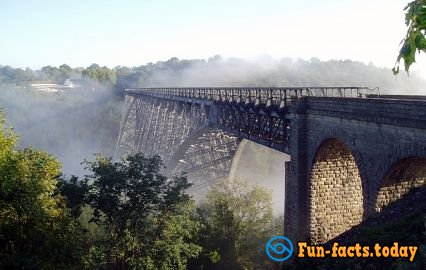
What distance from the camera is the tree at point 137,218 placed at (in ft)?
43.0

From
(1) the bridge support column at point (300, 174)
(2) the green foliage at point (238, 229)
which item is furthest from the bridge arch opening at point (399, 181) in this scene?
(2) the green foliage at point (238, 229)

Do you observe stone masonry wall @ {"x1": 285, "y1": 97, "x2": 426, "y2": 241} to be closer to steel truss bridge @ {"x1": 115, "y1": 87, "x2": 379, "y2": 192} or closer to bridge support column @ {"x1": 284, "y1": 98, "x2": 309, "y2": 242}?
bridge support column @ {"x1": 284, "y1": 98, "x2": 309, "y2": 242}

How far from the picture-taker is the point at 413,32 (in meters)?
2.02

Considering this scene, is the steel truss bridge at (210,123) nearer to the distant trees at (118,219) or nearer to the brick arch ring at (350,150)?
the brick arch ring at (350,150)

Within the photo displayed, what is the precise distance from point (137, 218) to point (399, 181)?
27.2 ft

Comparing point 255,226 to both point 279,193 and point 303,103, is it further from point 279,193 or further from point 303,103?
point 279,193

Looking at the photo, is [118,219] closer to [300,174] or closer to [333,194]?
[300,174]

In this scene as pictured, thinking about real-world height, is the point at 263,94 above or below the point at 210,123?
above

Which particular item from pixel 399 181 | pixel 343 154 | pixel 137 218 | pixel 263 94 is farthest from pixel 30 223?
pixel 263 94

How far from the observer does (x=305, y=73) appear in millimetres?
93125

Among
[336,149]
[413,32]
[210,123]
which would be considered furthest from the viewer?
[210,123]

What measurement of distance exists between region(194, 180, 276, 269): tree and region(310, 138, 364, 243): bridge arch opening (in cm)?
687

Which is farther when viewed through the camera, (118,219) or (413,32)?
(118,219)

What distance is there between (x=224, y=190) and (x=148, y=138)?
1846 centimetres
